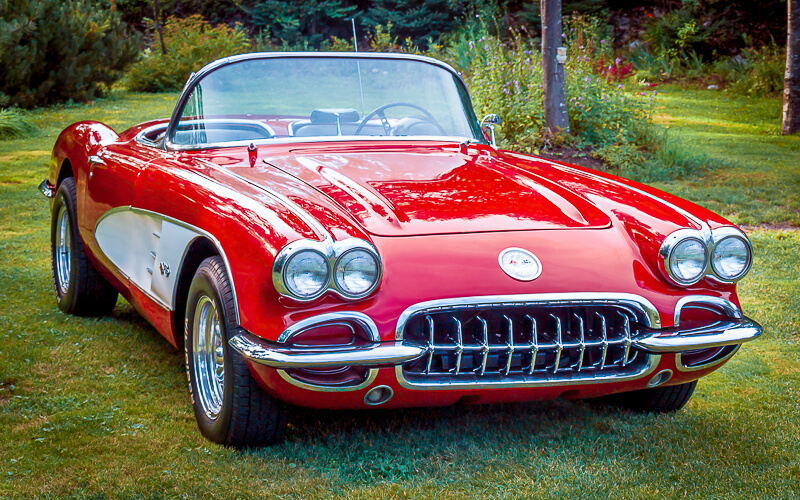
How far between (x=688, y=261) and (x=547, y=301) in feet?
1.94

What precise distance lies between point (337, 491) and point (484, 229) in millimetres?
979

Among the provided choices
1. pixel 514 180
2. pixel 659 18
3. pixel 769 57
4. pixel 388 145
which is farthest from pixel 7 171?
pixel 659 18

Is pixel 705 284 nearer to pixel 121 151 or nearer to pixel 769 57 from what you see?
pixel 121 151

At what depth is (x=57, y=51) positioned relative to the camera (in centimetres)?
1574

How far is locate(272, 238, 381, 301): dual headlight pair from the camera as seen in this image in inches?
96.5

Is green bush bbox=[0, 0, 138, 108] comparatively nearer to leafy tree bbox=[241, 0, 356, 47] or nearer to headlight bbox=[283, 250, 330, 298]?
leafy tree bbox=[241, 0, 356, 47]

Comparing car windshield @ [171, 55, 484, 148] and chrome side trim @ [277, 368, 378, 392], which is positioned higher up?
car windshield @ [171, 55, 484, 148]

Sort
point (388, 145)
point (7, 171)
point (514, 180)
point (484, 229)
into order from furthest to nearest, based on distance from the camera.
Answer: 1. point (7, 171)
2. point (388, 145)
3. point (514, 180)
4. point (484, 229)

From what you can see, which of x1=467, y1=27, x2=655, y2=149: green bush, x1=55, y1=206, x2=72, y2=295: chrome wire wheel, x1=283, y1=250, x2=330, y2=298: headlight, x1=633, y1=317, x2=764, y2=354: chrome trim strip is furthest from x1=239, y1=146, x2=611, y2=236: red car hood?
x1=467, y1=27, x2=655, y2=149: green bush

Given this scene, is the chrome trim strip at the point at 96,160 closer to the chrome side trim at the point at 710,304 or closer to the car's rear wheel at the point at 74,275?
the car's rear wheel at the point at 74,275

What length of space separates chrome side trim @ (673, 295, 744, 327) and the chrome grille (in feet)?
0.49

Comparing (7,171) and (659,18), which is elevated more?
(659,18)

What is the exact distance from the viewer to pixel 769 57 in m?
16.5

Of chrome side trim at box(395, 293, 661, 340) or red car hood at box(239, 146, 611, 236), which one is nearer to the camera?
chrome side trim at box(395, 293, 661, 340)
